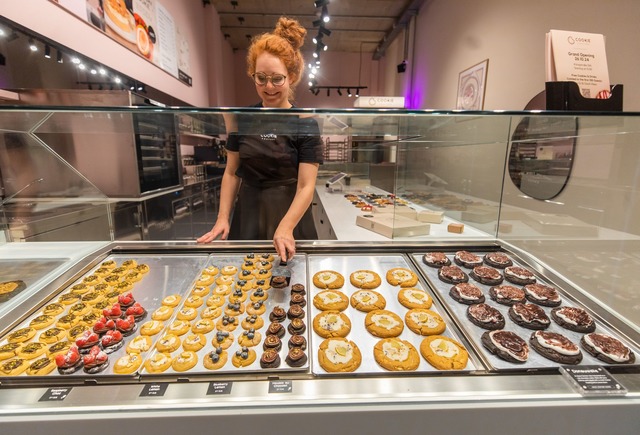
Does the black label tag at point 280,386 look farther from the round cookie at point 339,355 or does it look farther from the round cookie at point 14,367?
the round cookie at point 14,367

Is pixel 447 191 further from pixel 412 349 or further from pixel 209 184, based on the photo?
pixel 209 184

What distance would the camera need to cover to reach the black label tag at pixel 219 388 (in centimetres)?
70

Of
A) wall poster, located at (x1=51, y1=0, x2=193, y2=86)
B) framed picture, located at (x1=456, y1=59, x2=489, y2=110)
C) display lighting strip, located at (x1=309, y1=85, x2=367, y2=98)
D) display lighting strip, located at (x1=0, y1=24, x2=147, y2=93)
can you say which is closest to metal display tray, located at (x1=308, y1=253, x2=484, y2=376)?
display lighting strip, located at (x1=0, y1=24, x2=147, y2=93)

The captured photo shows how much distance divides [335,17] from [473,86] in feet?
13.0

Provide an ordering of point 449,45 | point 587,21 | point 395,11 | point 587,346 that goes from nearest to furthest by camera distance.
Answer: point 587,346 < point 587,21 < point 449,45 < point 395,11

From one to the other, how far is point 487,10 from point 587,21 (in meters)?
1.89

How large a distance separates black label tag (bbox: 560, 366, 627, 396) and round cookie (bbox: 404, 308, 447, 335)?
322 mm

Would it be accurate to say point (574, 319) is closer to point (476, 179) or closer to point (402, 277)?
point (402, 277)

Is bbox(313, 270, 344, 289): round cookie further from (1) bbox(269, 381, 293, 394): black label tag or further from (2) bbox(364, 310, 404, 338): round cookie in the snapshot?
(1) bbox(269, 381, 293, 394): black label tag

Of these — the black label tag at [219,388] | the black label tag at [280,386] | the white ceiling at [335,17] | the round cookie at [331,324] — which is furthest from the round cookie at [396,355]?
the white ceiling at [335,17]

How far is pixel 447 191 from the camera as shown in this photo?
2896mm

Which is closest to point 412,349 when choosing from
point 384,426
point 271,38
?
point 384,426

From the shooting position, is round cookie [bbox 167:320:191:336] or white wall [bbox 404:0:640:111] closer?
round cookie [bbox 167:320:191:336]

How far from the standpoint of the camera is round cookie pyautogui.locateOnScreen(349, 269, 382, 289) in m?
1.24
